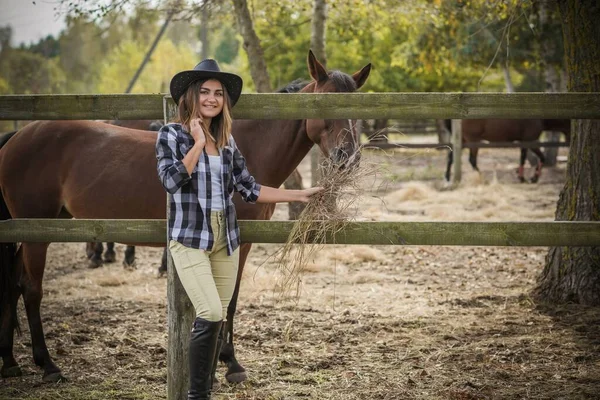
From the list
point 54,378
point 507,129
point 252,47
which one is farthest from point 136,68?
point 54,378

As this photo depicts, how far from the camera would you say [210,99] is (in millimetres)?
3234

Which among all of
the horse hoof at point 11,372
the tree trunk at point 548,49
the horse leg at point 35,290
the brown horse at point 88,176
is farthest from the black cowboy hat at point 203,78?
the tree trunk at point 548,49

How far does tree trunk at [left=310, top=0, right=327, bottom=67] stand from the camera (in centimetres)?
980

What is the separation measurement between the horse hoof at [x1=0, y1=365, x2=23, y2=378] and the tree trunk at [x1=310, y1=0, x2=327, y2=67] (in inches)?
263

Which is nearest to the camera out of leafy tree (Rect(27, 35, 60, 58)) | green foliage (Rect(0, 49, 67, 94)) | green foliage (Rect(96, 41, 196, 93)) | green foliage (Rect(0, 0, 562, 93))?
green foliage (Rect(0, 0, 562, 93))

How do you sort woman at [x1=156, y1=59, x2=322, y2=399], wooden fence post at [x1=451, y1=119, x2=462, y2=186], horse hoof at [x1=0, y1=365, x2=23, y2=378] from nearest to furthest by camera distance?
woman at [x1=156, y1=59, x2=322, y2=399] < horse hoof at [x1=0, y1=365, x2=23, y2=378] < wooden fence post at [x1=451, y1=119, x2=462, y2=186]

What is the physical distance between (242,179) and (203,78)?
59cm

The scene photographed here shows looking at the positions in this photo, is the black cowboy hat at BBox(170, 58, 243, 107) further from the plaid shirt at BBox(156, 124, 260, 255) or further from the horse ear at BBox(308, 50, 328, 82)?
the horse ear at BBox(308, 50, 328, 82)

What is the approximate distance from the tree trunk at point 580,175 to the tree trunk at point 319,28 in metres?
4.82

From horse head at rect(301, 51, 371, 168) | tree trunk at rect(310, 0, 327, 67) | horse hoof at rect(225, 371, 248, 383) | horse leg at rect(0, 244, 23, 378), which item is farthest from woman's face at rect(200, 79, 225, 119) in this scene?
tree trunk at rect(310, 0, 327, 67)

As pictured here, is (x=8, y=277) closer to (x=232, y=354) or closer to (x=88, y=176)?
(x=88, y=176)

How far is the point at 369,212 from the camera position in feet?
37.4

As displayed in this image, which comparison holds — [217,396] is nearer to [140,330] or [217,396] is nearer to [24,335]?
[140,330]

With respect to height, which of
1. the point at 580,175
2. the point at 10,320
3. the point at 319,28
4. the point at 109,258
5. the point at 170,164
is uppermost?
the point at 319,28
